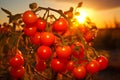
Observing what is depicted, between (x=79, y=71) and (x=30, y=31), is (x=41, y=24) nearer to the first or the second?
(x=30, y=31)

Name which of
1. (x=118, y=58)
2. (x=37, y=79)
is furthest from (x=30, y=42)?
(x=118, y=58)

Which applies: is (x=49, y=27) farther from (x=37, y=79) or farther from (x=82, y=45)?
(x=37, y=79)

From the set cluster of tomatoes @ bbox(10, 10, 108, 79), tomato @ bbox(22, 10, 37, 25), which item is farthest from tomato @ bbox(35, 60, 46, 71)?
tomato @ bbox(22, 10, 37, 25)

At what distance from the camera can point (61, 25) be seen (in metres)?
0.55

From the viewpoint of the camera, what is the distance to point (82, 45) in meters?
0.55

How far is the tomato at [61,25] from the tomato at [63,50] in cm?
5

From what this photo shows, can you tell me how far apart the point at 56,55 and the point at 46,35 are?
0.07 m

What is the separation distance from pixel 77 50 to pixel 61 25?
0.24 feet

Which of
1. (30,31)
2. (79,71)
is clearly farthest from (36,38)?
(79,71)

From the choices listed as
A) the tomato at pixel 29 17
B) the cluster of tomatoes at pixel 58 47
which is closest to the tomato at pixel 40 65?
the cluster of tomatoes at pixel 58 47

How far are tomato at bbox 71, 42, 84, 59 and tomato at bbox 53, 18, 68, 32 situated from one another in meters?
0.05

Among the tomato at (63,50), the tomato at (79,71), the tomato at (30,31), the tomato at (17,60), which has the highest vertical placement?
the tomato at (30,31)

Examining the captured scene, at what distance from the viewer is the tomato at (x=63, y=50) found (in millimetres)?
510

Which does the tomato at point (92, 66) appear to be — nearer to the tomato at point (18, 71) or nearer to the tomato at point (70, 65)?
the tomato at point (70, 65)
